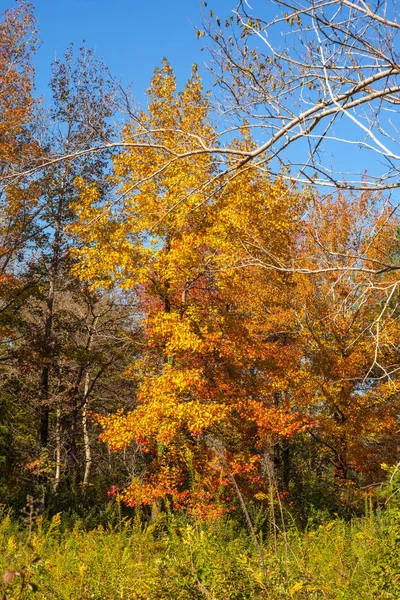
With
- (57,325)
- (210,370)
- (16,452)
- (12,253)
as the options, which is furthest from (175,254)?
(16,452)

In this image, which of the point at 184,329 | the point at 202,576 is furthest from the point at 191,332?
the point at 202,576

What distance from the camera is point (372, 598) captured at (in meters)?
3.30

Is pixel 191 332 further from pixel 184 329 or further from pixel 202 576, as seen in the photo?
pixel 202 576

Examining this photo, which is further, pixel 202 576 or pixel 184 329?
pixel 184 329

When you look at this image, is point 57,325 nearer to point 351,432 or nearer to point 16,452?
point 16,452

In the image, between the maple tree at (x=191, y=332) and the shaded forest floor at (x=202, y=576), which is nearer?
the shaded forest floor at (x=202, y=576)

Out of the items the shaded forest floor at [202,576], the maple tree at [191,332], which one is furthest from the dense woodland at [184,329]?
the shaded forest floor at [202,576]

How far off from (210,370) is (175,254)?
2.76 meters

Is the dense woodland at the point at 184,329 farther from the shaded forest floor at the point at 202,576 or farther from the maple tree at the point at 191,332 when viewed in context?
the shaded forest floor at the point at 202,576

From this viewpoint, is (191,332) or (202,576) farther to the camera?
(191,332)

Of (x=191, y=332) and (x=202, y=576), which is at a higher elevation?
(x=191, y=332)

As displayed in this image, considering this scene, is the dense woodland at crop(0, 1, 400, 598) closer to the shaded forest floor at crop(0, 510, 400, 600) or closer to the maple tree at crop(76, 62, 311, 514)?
the maple tree at crop(76, 62, 311, 514)

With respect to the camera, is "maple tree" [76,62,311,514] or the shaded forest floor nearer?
the shaded forest floor

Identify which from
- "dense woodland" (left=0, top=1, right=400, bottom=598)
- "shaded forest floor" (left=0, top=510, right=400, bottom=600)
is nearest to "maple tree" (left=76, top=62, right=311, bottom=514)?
"dense woodland" (left=0, top=1, right=400, bottom=598)
